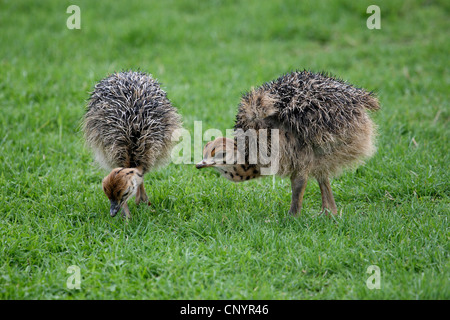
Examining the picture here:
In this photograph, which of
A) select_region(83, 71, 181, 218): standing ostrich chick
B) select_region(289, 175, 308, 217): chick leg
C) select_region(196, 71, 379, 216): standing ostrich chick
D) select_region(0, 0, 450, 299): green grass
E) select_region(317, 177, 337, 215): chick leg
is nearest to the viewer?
select_region(0, 0, 450, 299): green grass

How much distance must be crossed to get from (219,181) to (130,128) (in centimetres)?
149

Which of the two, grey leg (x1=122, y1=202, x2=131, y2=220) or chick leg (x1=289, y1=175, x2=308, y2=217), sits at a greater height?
chick leg (x1=289, y1=175, x2=308, y2=217)

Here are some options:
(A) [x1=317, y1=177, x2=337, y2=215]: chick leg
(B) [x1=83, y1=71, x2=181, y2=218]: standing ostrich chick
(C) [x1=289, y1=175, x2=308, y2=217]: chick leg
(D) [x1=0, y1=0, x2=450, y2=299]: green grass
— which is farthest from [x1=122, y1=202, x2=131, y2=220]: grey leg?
(A) [x1=317, y1=177, x2=337, y2=215]: chick leg

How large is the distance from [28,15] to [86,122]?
7499 millimetres

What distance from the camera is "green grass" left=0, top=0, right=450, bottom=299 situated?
4547 millimetres

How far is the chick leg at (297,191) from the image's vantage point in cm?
531

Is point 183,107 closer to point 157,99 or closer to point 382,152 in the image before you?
point 157,99

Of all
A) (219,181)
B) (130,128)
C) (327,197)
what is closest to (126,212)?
(130,128)

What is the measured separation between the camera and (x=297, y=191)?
212 inches

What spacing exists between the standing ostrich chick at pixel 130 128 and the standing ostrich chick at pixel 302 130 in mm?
797

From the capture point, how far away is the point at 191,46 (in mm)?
10938

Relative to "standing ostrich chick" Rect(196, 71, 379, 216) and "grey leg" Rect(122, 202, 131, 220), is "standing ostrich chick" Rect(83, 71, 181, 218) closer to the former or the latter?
"grey leg" Rect(122, 202, 131, 220)

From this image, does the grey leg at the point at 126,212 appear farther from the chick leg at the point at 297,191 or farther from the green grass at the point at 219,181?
the chick leg at the point at 297,191
